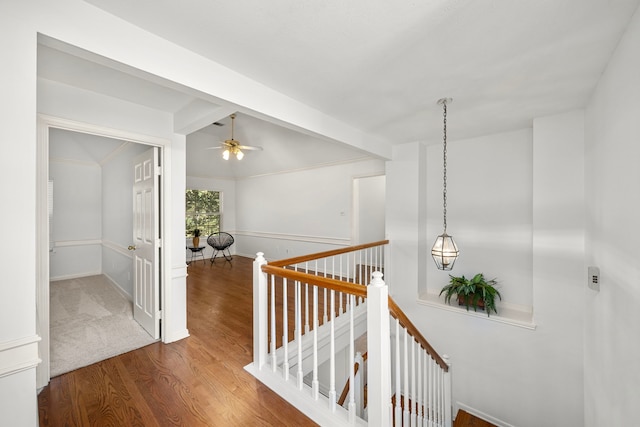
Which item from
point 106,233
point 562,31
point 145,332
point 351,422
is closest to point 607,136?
point 562,31

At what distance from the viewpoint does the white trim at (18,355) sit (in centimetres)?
109

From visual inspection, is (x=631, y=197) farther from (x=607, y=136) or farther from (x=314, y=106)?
(x=314, y=106)

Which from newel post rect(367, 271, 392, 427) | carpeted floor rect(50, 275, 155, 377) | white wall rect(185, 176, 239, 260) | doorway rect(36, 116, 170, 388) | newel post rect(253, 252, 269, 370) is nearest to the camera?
newel post rect(367, 271, 392, 427)

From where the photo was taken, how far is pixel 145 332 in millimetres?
2988


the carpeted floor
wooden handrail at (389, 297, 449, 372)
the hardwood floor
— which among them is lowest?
the hardwood floor

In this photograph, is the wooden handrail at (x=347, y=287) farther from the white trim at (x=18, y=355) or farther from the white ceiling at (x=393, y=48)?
the white ceiling at (x=393, y=48)

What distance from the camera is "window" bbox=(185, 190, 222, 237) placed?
7199 mm

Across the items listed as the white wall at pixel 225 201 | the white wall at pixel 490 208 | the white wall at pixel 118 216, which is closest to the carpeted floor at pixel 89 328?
the white wall at pixel 118 216

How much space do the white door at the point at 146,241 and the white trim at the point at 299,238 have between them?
3.49 m

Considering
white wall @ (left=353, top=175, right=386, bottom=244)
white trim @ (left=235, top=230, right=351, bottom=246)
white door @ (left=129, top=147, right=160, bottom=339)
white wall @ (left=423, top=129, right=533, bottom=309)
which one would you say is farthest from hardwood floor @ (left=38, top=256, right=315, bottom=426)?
white wall @ (left=353, top=175, right=386, bottom=244)

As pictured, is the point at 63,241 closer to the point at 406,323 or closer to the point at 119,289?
the point at 119,289

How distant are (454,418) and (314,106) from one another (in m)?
4.28

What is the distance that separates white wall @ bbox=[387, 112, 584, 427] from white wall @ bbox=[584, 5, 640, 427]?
358 mm

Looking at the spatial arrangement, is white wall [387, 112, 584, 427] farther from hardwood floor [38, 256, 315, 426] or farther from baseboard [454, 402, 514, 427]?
hardwood floor [38, 256, 315, 426]
